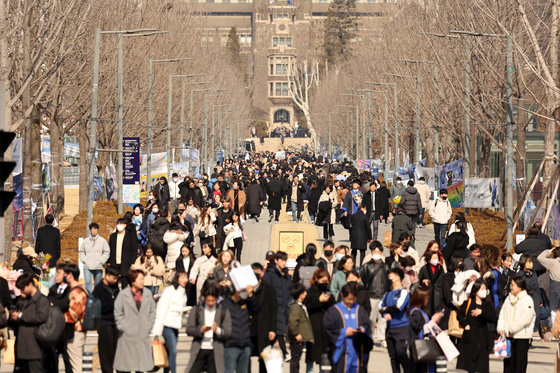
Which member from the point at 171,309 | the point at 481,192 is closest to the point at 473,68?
the point at 481,192

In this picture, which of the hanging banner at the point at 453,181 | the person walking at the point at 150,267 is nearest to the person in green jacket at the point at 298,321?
the person walking at the point at 150,267

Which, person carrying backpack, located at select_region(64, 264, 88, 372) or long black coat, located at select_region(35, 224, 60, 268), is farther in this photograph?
long black coat, located at select_region(35, 224, 60, 268)

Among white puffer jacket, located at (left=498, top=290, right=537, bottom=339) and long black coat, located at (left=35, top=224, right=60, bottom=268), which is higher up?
long black coat, located at (left=35, top=224, right=60, bottom=268)

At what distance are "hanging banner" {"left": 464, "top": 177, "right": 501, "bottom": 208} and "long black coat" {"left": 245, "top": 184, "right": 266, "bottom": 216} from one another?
8156 mm

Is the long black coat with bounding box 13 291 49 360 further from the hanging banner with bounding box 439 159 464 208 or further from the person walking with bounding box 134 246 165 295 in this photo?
the hanging banner with bounding box 439 159 464 208

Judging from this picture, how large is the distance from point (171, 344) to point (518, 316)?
13.6ft

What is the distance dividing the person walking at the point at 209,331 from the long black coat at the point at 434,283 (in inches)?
167

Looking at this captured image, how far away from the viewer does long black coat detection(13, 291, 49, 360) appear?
44.9ft

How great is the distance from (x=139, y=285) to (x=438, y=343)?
3.38m

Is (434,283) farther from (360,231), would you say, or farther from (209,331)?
(360,231)

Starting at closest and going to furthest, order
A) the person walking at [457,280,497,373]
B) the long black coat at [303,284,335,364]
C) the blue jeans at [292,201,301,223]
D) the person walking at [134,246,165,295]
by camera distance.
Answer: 1. the long black coat at [303,284,335,364]
2. the person walking at [457,280,497,373]
3. the person walking at [134,246,165,295]
4. the blue jeans at [292,201,301,223]

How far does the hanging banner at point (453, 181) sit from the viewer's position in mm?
37562

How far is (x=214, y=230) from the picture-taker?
89.9 feet

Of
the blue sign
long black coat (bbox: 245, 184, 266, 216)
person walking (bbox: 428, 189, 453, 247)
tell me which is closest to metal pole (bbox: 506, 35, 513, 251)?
person walking (bbox: 428, 189, 453, 247)
